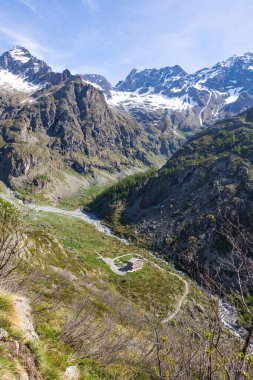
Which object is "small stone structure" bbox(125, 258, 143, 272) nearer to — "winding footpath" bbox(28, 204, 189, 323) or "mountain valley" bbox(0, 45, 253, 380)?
"mountain valley" bbox(0, 45, 253, 380)

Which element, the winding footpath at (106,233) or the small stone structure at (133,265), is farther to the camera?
the small stone structure at (133,265)

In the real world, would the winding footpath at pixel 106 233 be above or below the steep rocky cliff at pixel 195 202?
below

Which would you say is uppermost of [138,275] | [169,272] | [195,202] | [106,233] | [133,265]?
[195,202]

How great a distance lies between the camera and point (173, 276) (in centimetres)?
7838

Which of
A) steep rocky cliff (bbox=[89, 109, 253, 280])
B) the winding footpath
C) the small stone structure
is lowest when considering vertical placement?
the winding footpath

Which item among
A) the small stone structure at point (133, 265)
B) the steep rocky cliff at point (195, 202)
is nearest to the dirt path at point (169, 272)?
the small stone structure at point (133, 265)

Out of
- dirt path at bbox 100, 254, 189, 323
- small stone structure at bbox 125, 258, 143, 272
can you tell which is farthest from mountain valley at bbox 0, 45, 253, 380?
small stone structure at bbox 125, 258, 143, 272

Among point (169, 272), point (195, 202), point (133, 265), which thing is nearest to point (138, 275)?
point (133, 265)

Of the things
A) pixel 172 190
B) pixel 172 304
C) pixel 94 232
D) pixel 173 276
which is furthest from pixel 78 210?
pixel 172 304

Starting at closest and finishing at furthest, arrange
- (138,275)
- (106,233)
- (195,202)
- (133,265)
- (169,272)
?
(138,275), (133,265), (169,272), (195,202), (106,233)

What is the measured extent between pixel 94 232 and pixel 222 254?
179ft

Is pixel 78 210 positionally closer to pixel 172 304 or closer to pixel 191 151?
pixel 191 151

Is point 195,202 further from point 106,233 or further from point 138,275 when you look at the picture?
point 138,275

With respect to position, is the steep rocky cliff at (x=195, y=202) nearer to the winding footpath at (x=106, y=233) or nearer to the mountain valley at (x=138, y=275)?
the mountain valley at (x=138, y=275)
